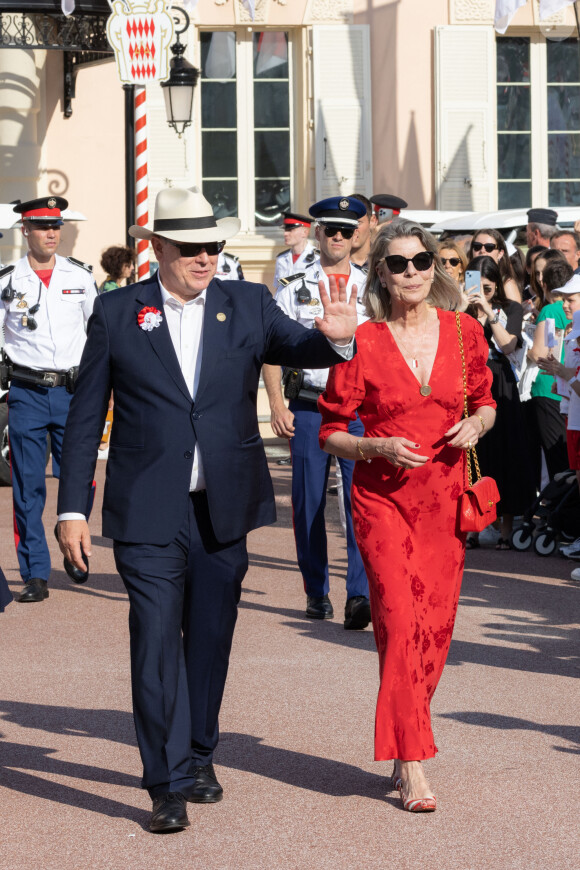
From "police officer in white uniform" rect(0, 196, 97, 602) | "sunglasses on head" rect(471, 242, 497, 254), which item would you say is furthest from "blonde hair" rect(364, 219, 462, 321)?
"sunglasses on head" rect(471, 242, 497, 254)

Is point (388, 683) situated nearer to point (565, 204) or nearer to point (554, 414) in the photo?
point (554, 414)

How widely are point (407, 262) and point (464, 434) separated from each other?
0.62m

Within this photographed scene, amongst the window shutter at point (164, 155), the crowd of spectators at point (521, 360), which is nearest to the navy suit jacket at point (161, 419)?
the crowd of spectators at point (521, 360)

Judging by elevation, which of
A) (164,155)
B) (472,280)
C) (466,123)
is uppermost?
(466,123)

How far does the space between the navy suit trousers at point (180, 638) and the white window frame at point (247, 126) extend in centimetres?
1627

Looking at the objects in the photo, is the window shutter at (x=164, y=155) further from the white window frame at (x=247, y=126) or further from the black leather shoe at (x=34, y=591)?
the black leather shoe at (x=34, y=591)

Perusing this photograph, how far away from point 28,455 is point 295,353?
4.21 metres

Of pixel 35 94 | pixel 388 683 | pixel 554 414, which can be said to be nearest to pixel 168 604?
pixel 388 683

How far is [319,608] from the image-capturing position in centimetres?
820

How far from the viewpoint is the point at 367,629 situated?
316 inches

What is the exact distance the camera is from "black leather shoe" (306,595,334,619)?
820 centimetres

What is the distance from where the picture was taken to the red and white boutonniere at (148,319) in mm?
5027

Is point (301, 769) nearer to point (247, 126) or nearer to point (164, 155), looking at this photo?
point (164, 155)

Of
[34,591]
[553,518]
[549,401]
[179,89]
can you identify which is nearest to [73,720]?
[34,591]
